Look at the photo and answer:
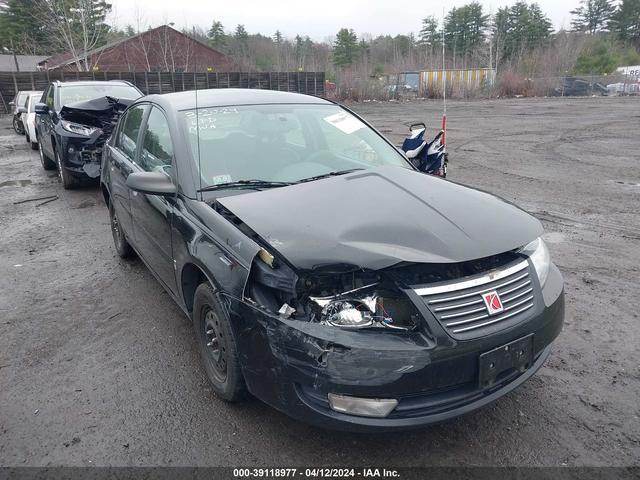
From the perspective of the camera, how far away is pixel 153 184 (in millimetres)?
3143

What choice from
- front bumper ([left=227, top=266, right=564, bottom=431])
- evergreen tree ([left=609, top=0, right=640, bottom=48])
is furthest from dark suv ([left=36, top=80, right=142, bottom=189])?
evergreen tree ([left=609, top=0, right=640, bottom=48])

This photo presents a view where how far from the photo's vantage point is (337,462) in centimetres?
243

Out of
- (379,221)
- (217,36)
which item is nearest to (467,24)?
(217,36)

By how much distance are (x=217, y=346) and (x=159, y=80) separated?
28118 mm

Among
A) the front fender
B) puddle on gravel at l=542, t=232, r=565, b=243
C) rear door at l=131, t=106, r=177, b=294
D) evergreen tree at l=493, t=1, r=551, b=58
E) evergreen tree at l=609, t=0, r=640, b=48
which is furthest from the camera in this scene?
evergreen tree at l=609, t=0, r=640, b=48

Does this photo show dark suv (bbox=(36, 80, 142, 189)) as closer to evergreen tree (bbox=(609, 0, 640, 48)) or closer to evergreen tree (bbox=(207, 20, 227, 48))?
evergreen tree (bbox=(207, 20, 227, 48))

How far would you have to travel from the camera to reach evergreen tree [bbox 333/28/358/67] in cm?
7194

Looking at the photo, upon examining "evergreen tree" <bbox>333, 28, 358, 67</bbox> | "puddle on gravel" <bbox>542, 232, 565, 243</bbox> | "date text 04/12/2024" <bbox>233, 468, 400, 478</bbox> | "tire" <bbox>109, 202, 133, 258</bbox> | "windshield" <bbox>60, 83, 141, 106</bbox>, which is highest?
"evergreen tree" <bbox>333, 28, 358, 67</bbox>

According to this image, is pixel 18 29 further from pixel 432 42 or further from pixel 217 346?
pixel 217 346

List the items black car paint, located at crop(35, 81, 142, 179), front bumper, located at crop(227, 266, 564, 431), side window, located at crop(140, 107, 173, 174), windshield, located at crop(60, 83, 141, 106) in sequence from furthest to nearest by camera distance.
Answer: windshield, located at crop(60, 83, 141, 106) < black car paint, located at crop(35, 81, 142, 179) < side window, located at crop(140, 107, 173, 174) < front bumper, located at crop(227, 266, 564, 431)

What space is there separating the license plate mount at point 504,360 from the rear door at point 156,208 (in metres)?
2.11

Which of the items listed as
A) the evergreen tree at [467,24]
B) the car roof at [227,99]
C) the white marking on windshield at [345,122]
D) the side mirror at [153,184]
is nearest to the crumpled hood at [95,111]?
the car roof at [227,99]

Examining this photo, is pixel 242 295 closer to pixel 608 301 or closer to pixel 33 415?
pixel 33 415

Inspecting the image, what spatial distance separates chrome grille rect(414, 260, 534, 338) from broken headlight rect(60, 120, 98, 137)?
755cm
